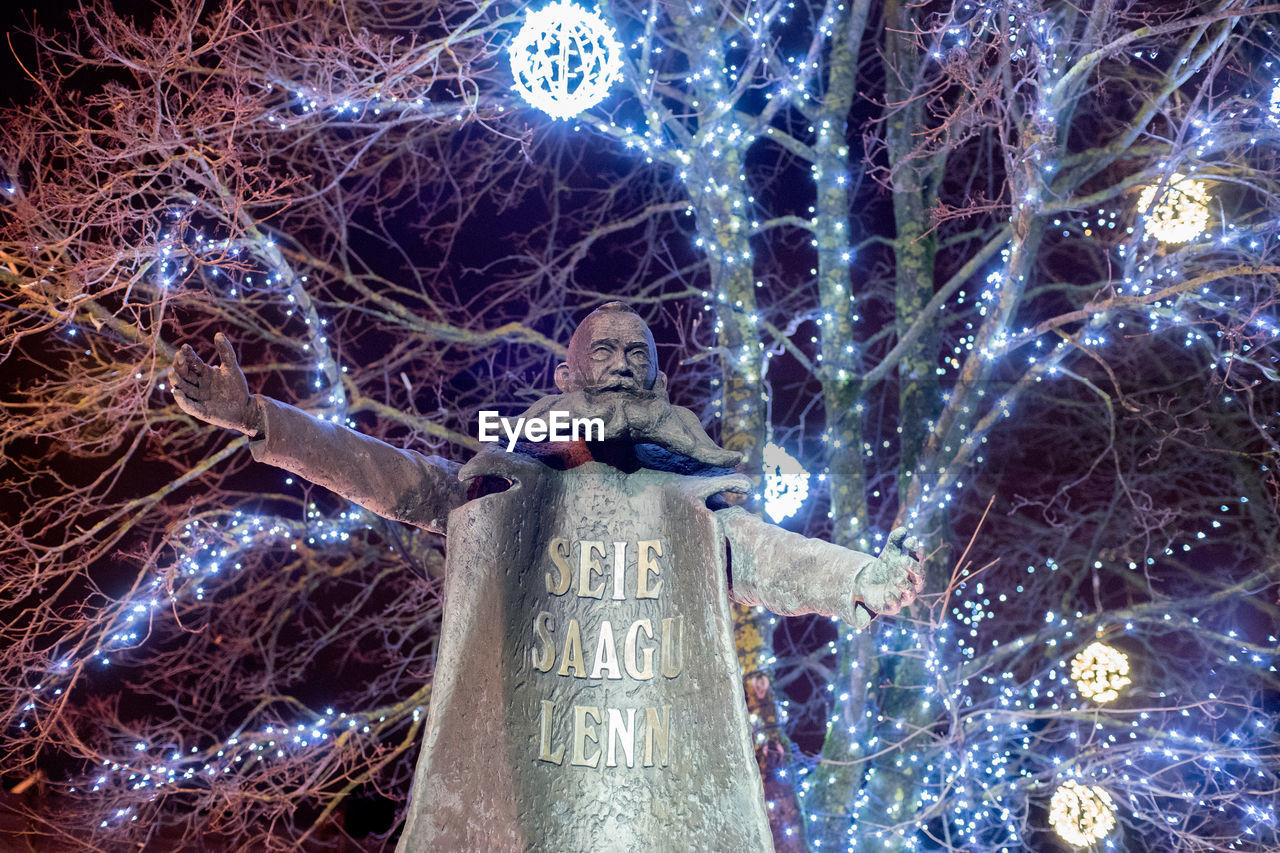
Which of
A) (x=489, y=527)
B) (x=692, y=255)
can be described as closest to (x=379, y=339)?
(x=692, y=255)

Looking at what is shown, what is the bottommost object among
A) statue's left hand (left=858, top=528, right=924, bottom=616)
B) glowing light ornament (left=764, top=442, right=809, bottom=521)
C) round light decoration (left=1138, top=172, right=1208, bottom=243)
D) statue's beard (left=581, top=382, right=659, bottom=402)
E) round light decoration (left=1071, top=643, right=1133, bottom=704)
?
statue's left hand (left=858, top=528, right=924, bottom=616)

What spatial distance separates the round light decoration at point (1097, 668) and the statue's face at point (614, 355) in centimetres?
591

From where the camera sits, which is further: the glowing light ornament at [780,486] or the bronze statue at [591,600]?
the glowing light ornament at [780,486]

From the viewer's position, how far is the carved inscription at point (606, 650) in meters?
2.84

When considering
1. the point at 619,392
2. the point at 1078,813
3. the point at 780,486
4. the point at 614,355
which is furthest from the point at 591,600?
the point at 1078,813

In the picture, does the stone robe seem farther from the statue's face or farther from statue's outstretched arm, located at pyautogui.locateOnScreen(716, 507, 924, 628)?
the statue's face

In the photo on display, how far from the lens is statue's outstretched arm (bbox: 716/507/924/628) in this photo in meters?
2.40

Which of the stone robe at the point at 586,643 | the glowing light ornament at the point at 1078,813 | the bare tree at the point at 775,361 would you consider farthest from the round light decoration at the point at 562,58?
the glowing light ornament at the point at 1078,813

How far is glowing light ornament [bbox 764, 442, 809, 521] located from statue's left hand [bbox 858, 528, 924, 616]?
4.14m

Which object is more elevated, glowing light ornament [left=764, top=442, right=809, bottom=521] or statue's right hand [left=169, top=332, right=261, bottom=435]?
glowing light ornament [left=764, top=442, right=809, bottom=521]

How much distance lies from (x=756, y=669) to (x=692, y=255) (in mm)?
4867

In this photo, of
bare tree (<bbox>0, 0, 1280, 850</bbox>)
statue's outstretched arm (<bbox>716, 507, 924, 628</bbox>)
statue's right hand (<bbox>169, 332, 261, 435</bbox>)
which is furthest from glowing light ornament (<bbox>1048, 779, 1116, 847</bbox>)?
statue's right hand (<bbox>169, 332, 261, 435</bbox>)

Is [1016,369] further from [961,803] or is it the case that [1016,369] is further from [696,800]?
[696,800]

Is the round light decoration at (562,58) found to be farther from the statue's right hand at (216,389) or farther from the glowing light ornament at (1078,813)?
the glowing light ornament at (1078,813)
